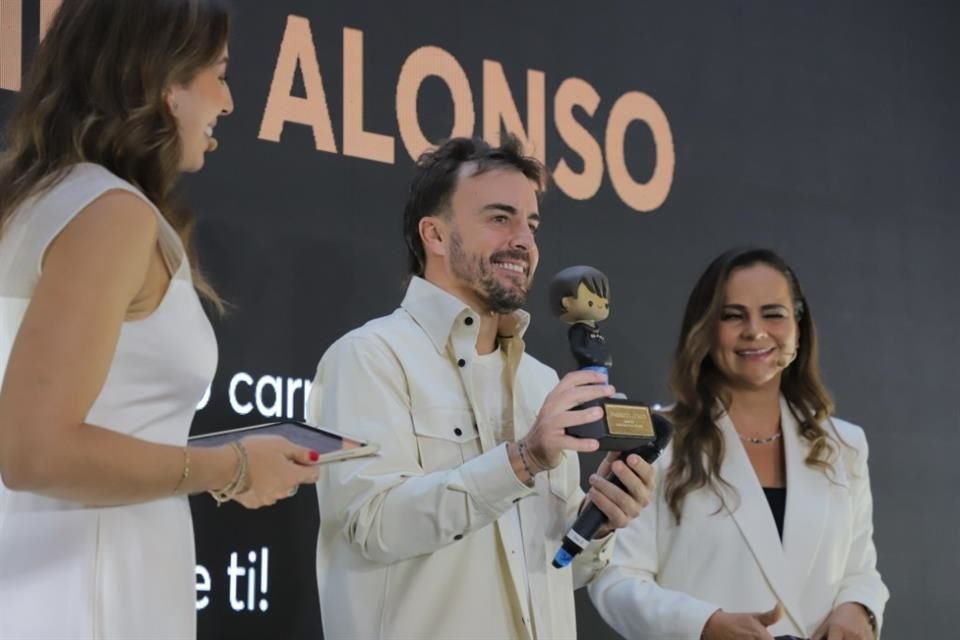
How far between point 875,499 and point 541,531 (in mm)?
2006

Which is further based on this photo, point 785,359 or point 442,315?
point 785,359

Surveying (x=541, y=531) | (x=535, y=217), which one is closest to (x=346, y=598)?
(x=541, y=531)

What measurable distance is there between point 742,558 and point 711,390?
19.0 inches

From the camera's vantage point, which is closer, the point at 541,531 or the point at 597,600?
the point at 541,531

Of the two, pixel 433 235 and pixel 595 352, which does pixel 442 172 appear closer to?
pixel 433 235

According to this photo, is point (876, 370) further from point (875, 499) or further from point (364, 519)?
point (364, 519)

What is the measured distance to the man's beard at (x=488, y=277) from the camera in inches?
116

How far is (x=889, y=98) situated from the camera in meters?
4.80

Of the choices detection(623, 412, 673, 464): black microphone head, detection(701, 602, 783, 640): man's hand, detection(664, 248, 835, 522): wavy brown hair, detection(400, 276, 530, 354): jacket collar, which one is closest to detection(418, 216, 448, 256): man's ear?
detection(400, 276, 530, 354): jacket collar

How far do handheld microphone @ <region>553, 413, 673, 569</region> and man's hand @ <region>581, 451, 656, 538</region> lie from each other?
1 centimetres

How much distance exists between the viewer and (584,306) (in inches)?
102

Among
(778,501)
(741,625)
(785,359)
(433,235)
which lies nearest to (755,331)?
(785,359)

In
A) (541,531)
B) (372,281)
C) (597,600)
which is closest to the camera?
(541,531)

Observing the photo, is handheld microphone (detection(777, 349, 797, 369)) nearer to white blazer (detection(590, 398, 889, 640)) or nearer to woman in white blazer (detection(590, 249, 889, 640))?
woman in white blazer (detection(590, 249, 889, 640))
